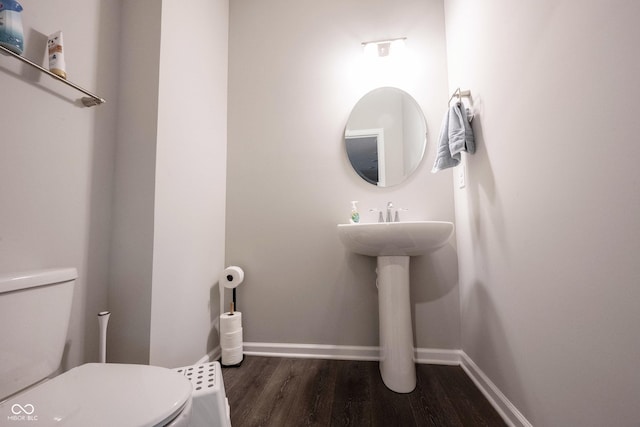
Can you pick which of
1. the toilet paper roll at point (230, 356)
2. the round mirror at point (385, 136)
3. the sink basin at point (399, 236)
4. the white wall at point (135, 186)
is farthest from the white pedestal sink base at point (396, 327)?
the white wall at point (135, 186)

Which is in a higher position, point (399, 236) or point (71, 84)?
point (71, 84)

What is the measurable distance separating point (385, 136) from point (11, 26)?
164 centimetres

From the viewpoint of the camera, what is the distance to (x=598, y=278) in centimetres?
64

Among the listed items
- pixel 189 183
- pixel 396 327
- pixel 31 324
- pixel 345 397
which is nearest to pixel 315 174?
pixel 189 183

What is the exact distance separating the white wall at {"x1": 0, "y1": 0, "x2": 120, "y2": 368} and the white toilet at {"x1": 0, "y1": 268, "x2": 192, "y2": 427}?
86mm

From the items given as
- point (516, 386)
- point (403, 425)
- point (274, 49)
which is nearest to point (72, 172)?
point (274, 49)

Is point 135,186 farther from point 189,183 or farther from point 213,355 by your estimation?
point 213,355

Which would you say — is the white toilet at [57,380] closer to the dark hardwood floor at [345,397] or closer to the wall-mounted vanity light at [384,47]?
the dark hardwood floor at [345,397]

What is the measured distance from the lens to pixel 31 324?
2.40 feet

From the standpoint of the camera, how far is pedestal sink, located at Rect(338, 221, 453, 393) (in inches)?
46.0

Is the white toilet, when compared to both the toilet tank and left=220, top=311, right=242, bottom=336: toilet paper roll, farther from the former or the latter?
left=220, top=311, right=242, bottom=336: toilet paper roll

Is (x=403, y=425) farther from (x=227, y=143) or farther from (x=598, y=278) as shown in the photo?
(x=227, y=143)

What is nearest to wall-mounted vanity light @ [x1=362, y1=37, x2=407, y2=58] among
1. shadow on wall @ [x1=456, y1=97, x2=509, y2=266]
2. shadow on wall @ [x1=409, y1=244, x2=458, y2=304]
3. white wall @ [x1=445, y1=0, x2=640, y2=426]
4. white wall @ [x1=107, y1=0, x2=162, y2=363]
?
white wall @ [x1=445, y1=0, x2=640, y2=426]

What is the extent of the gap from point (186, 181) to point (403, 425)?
A: 1479 millimetres
